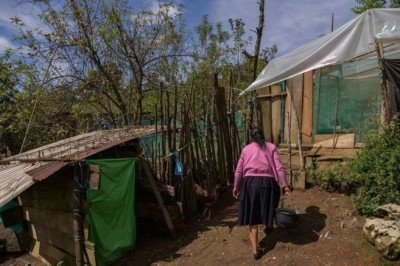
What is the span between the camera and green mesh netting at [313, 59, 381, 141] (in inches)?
263

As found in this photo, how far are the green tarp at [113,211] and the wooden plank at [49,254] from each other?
0.88 meters

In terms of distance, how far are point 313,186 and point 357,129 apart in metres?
1.34

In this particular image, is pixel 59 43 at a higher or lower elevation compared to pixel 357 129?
higher

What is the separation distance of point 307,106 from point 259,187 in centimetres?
317

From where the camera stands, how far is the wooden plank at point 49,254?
249 inches

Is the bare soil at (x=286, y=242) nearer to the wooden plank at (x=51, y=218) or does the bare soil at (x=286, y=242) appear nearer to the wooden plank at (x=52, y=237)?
the wooden plank at (x=52, y=237)

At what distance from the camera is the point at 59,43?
30.4ft

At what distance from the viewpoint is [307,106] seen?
7551mm

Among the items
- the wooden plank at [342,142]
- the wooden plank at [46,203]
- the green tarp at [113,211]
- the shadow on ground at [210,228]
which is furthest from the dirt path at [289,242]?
the wooden plank at [46,203]

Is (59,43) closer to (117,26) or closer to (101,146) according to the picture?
(117,26)

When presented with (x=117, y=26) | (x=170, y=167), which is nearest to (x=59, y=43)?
(x=117, y=26)

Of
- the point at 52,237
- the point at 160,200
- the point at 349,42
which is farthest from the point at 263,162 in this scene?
the point at 52,237

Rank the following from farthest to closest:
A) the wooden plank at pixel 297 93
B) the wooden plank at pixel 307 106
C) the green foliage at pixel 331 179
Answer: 1. the wooden plank at pixel 297 93
2. the wooden plank at pixel 307 106
3. the green foliage at pixel 331 179

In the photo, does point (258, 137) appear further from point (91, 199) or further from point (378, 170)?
point (91, 199)
